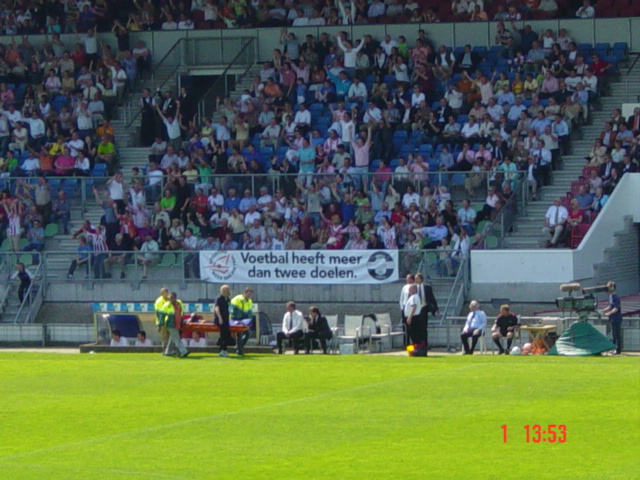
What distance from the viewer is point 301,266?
33.4 meters

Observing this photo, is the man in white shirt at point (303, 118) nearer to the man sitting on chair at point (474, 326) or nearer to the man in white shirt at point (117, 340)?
the man in white shirt at point (117, 340)

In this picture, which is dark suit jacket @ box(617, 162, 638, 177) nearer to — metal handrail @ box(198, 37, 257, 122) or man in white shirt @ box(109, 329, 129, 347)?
man in white shirt @ box(109, 329, 129, 347)

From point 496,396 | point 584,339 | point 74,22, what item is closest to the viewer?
point 496,396

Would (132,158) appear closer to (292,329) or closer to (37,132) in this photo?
(37,132)

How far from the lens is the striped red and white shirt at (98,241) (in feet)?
118

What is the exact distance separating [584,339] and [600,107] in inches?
452

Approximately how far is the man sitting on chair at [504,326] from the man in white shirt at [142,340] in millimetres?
7440

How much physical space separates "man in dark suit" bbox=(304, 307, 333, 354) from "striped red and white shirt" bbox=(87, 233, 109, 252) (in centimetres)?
761

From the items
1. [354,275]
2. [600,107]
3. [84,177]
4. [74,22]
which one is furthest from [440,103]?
[74,22]

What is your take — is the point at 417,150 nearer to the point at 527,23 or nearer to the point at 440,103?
the point at 440,103

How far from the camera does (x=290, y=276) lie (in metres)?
33.5

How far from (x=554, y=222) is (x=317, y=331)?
6.39 m

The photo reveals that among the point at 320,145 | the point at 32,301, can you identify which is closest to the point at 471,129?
the point at 320,145

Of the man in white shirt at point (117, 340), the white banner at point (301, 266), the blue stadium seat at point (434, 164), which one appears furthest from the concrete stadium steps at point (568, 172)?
the man in white shirt at point (117, 340)
